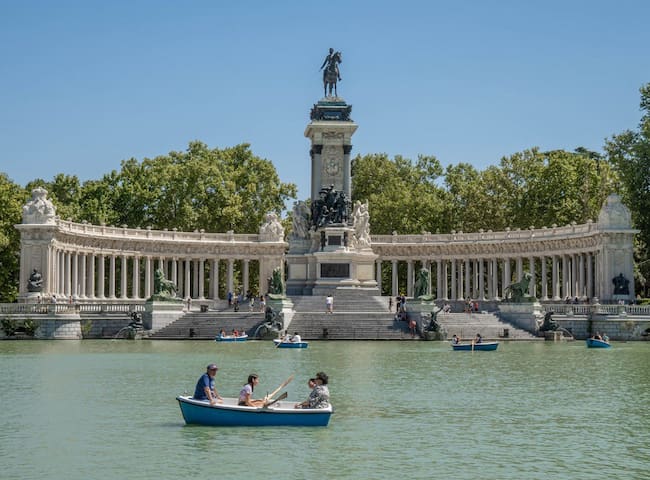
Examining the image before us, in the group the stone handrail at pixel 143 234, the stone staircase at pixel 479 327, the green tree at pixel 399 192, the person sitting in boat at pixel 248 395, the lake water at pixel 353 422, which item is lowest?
the lake water at pixel 353 422

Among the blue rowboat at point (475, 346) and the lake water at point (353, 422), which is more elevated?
the blue rowboat at point (475, 346)

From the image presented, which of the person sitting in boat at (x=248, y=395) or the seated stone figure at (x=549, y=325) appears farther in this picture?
the seated stone figure at (x=549, y=325)

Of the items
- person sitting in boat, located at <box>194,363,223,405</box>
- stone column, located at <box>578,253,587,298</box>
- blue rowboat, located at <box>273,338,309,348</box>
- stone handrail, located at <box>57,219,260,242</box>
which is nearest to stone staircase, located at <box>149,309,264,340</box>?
blue rowboat, located at <box>273,338,309,348</box>

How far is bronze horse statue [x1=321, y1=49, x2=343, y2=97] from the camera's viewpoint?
85.9m

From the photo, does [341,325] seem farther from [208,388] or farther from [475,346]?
[208,388]

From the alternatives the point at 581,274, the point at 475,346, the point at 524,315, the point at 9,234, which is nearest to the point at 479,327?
the point at 524,315

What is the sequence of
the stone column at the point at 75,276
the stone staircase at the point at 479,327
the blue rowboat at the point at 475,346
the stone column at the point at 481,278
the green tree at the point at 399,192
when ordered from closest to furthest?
1. the blue rowboat at the point at 475,346
2. the stone staircase at the point at 479,327
3. the stone column at the point at 75,276
4. the stone column at the point at 481,278
5. the green tree at the point at 399,192

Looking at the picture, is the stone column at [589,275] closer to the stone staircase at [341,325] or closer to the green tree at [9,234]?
the stone staircase at [341,325]

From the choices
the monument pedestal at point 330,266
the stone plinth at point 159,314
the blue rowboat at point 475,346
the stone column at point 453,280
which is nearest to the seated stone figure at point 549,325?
the blue rowboat at point 475,346

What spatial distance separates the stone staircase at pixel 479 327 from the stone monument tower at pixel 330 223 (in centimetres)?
1184

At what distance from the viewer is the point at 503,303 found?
71438 millimetres

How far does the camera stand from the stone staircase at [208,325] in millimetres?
65938

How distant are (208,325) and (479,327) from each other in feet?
51.4

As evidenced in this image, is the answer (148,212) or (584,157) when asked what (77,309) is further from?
(584,157)
